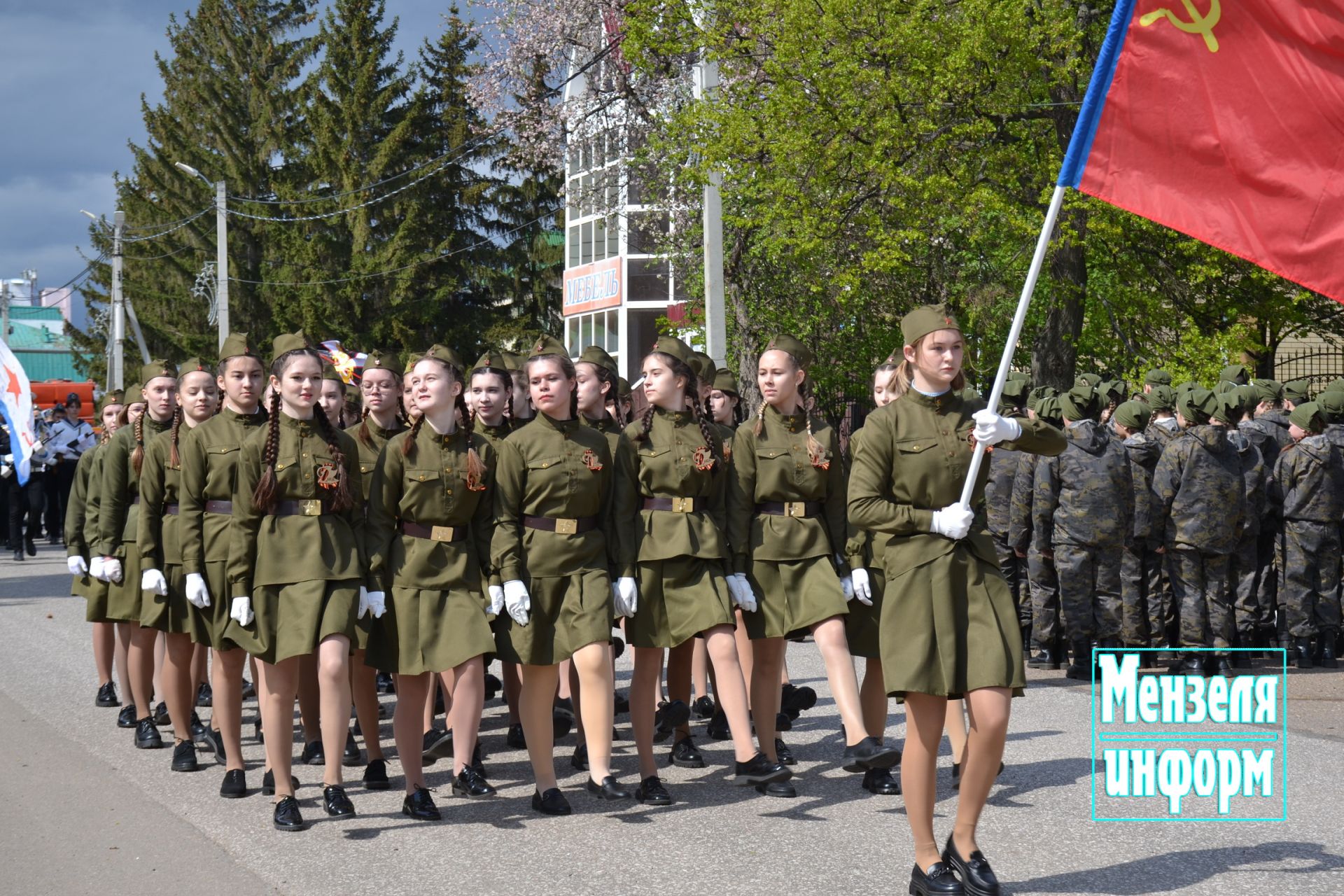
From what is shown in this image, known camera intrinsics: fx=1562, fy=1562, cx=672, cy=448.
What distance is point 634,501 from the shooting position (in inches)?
297

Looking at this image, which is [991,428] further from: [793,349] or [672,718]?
[672,718]

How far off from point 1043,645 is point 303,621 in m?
6.63

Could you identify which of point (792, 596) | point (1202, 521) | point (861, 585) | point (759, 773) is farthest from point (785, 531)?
point (1202, 521)

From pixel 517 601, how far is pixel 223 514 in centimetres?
191

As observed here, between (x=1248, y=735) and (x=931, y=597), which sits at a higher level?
(x=931, y=597)

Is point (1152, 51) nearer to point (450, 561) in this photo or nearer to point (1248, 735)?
point (450, 561)

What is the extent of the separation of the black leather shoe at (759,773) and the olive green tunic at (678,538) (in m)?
0.65

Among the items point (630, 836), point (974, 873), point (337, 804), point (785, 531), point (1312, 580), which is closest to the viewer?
point (974, 873)

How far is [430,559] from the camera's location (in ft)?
23.9

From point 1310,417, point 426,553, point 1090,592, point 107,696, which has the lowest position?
point 107,696

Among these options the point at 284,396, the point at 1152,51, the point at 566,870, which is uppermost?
the point at 1152,51

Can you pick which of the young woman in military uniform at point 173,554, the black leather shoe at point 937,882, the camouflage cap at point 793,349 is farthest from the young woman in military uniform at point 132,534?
the black leather shoe at point 937,882

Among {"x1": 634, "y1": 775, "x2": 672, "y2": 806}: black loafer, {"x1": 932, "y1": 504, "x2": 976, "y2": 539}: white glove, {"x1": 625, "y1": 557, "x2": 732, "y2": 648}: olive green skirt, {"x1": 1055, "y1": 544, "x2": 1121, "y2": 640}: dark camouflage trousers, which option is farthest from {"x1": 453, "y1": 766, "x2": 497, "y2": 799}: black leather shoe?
{"x1": 1055, "y1": 544, "x2": 1121, "y2": 640}: dark camouflage trousers

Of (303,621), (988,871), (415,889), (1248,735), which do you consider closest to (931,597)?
(988,871)
